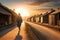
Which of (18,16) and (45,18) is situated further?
(45,18)

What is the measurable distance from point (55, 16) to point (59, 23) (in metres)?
→ 5.26

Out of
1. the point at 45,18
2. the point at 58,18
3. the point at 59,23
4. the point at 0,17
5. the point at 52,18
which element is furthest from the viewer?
the point at 45,18

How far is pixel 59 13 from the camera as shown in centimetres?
3906

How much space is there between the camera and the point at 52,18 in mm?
43625

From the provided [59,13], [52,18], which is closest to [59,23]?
[59,13]

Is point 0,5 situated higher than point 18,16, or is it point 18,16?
point 0,5

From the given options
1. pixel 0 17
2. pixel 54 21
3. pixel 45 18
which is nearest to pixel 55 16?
pixel 54 21

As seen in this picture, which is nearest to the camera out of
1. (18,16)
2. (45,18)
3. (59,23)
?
(18,16)

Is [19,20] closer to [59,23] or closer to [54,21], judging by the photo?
[59,23]

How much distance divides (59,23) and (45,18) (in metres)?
27.0

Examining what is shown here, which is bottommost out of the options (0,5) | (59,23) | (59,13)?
(59,23)

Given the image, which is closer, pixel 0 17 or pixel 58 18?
pixel 0 17

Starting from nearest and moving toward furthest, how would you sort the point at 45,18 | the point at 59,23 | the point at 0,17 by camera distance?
the point at 0,17 → the point at 59,23 → the point at 45,18

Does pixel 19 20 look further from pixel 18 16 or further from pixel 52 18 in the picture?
pixel 52 18
